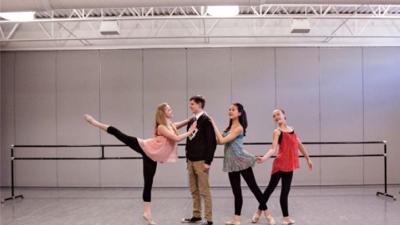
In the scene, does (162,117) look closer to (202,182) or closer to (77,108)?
(202,182)

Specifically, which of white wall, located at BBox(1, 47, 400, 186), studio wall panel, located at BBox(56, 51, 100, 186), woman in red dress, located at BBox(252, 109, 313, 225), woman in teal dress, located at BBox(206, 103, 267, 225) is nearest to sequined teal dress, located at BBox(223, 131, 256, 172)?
woman in teal dress, located at BBox(206, 103, 267, 225)

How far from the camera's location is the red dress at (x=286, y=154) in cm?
474

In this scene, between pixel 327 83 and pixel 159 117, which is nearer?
pixel 159 117

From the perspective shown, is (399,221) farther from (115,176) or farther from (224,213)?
(115,176)

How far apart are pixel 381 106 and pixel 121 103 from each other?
222 inches

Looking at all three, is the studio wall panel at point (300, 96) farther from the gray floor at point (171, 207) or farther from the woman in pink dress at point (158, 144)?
the woman in pink dress at point (158, 144)

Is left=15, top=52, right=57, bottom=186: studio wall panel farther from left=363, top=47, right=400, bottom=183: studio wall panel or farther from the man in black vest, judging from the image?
left=363, top=47, right=400, bottom=183: studio wall panel

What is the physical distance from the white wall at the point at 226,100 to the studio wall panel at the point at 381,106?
0.07ft

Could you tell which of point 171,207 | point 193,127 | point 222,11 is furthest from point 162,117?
point 222,11

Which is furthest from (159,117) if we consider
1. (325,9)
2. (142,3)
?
(325,9)

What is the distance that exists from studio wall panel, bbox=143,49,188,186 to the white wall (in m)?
0.02

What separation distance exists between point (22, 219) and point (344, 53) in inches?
274

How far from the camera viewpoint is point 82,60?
852 cm

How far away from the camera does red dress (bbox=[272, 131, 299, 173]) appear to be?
4738 millimetres
